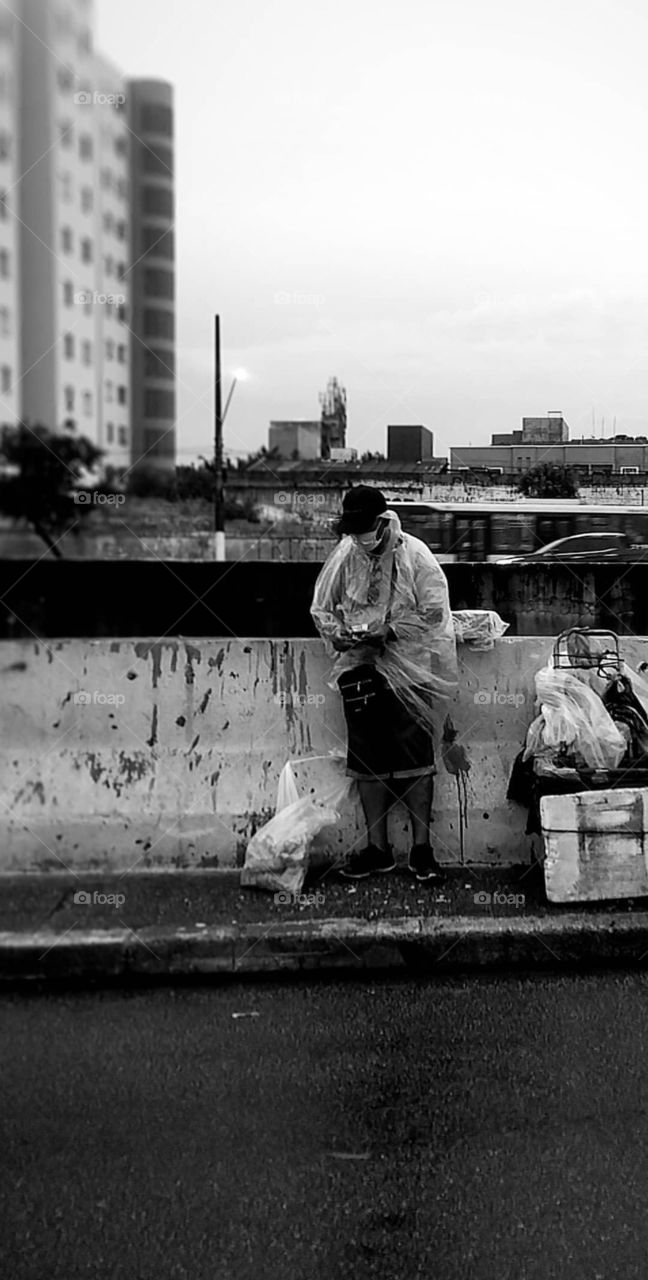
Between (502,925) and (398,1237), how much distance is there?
209 centimetres

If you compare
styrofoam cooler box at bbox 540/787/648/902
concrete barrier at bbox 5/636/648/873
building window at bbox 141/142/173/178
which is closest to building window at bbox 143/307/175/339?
building window at bbox 141/142/173/178

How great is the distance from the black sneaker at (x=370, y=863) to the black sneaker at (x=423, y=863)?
0.13m

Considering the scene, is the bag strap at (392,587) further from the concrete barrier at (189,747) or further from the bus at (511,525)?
the bus at (511,525)

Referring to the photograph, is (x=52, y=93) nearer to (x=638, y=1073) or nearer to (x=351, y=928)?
(x=351, y=928)

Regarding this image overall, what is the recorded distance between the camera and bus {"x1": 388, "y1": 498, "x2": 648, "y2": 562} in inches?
337

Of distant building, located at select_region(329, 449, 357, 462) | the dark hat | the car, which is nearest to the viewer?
the dark hat

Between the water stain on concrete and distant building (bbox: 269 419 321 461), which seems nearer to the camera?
the water stain on concrete

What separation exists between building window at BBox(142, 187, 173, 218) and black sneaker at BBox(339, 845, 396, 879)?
4113mm

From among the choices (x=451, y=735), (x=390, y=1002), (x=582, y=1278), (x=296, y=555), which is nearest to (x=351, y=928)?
(x=390, y=1002)

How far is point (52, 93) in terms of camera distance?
651 cm

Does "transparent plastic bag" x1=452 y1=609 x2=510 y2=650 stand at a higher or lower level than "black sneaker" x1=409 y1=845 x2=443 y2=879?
higher

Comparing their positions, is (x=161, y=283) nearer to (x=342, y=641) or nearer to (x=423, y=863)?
(x=342, y=641)

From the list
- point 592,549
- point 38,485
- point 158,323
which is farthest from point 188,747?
point 592,549

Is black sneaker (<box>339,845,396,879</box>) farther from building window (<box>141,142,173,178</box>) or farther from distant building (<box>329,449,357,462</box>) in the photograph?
building window (<box>141,142,173,178</box>)
